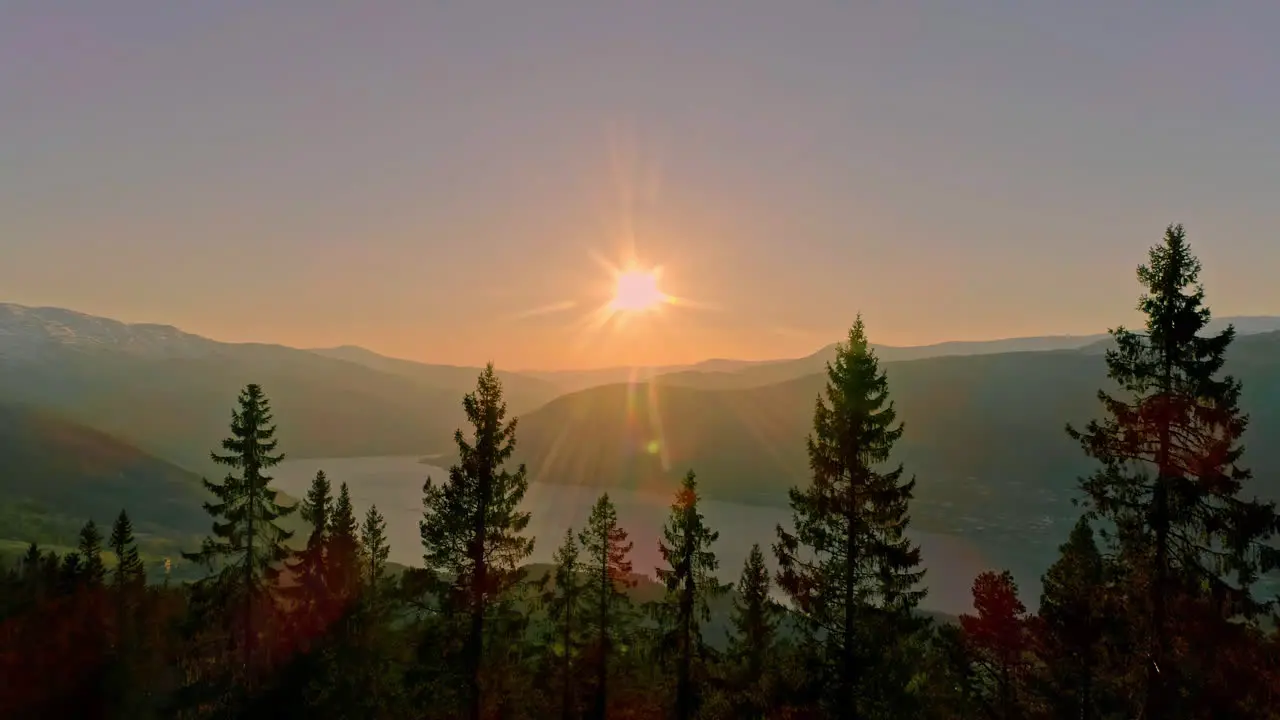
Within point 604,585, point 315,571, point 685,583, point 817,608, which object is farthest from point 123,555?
point 817,608

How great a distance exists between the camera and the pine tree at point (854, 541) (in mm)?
20531

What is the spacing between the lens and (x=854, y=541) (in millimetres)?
20844

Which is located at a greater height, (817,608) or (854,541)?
(854,541)

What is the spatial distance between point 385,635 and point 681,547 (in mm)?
12294

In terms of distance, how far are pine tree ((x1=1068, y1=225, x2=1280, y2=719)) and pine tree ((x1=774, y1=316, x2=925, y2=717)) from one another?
17.5 feet

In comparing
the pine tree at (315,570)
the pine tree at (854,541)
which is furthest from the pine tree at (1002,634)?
the pine tree at (315,570)

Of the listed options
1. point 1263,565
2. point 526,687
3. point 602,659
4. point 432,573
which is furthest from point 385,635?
point 1263,565

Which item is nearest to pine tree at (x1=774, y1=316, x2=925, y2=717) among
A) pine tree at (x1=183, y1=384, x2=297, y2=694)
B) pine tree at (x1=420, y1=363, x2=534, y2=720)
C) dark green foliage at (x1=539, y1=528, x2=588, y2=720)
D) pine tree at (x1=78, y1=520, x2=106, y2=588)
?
pine tree at (x1=420, y1=363, x2=534, y2=720)

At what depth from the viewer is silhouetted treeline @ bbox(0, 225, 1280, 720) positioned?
1822 centimetres

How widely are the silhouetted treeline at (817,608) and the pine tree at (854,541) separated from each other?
67 mm

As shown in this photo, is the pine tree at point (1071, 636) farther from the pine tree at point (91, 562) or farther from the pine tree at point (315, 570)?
the pine tree at point (91, 562)

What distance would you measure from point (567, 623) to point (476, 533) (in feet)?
51.5

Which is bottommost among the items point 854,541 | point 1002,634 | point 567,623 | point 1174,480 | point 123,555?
point 123,555

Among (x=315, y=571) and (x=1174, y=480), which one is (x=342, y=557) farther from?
(x=1174, y=480)
